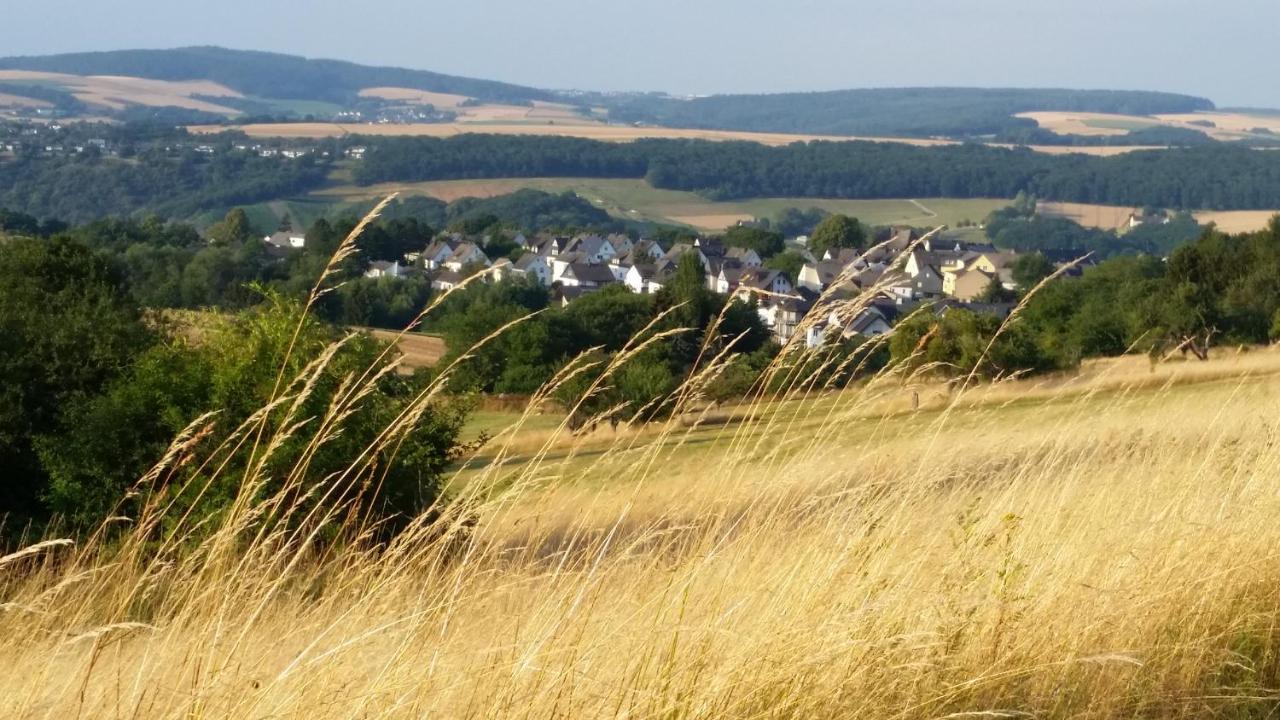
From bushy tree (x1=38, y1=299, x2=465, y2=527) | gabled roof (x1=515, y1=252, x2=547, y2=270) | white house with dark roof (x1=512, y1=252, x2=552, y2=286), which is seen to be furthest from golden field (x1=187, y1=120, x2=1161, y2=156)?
bushy tree (x1=38, y1=299, x2=465, y2=527)

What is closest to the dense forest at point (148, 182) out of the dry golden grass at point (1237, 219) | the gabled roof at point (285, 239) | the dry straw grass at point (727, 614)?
the gabled roof at point (285, 239)

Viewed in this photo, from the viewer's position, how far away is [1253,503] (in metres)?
4.03

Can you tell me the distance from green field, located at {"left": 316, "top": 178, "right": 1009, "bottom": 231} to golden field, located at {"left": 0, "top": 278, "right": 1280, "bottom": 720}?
117862 mm

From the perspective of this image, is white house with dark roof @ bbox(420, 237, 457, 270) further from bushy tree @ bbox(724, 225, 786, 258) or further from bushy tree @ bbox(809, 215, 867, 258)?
bushy tree @ bbox(809, 215, 867, 258)

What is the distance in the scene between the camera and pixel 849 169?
153m

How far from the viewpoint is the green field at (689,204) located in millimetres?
126500

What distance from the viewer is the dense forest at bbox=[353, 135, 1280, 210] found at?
133000mm

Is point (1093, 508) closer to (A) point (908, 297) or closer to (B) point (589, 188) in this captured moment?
(A) point (908, 297)

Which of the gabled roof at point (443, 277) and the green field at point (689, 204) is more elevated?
the gabled roof at point (443, 277)

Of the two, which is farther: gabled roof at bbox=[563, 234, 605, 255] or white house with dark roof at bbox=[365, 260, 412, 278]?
gabled roof at bbox=[563, 234, 605, 255]

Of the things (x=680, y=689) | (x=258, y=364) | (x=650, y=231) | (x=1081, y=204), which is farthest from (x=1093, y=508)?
(x=1081, y=204)

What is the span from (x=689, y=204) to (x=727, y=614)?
447ft

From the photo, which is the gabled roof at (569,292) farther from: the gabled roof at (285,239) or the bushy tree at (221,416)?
the bushy tree at (221,416)

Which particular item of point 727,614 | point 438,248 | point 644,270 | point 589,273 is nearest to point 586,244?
point 589,273
